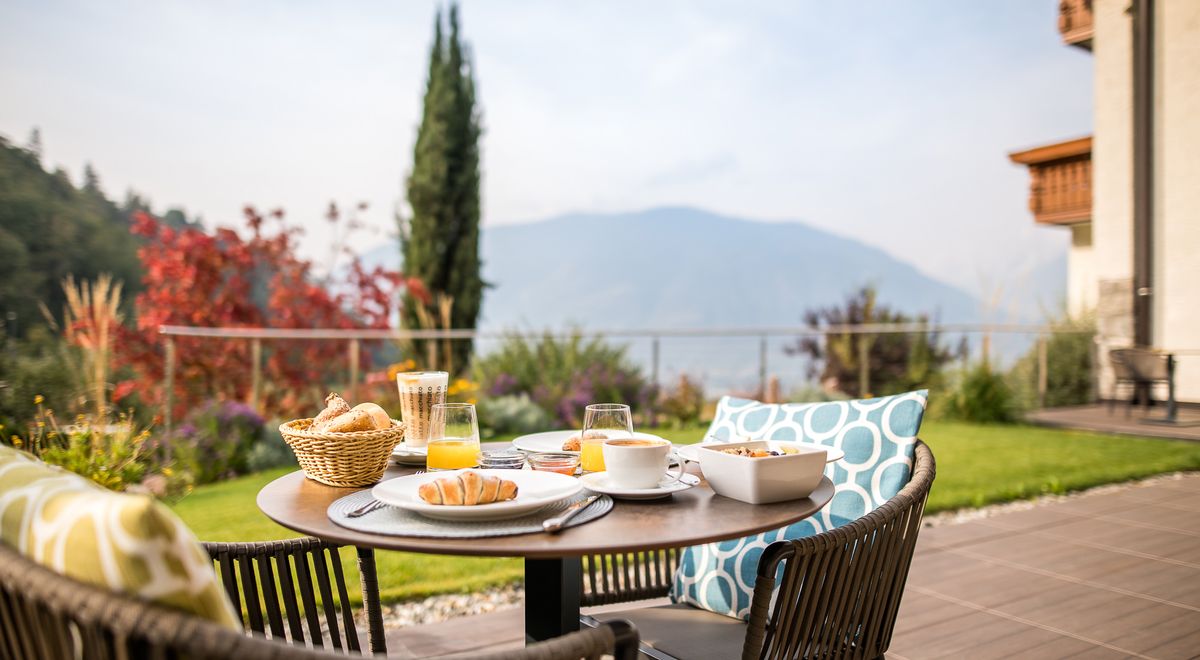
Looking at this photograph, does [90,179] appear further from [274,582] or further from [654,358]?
[274,582]

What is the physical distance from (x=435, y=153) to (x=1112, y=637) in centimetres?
1036

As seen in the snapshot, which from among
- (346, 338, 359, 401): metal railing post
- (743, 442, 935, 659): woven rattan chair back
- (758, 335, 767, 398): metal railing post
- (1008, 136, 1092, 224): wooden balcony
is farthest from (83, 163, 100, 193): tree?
(1008, 136, 1092, 224): wooden balcony

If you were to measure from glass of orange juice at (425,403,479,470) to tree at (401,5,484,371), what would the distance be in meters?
9.82

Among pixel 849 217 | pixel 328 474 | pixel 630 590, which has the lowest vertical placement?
pixel 630 590

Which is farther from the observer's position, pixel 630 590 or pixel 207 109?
pixel 207 109

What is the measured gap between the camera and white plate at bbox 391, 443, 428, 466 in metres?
1.64

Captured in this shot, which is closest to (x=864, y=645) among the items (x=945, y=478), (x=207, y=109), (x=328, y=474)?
(x=328, y=474)

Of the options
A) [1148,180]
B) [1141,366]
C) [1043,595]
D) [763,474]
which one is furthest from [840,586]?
[1148,180]

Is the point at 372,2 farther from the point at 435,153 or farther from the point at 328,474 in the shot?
the point at 328,474

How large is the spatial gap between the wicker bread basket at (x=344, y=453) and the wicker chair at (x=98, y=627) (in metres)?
0.65

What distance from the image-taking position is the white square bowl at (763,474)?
1331mm

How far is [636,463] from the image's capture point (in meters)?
1.35

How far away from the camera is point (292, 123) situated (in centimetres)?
2383

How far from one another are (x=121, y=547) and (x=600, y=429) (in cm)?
93
